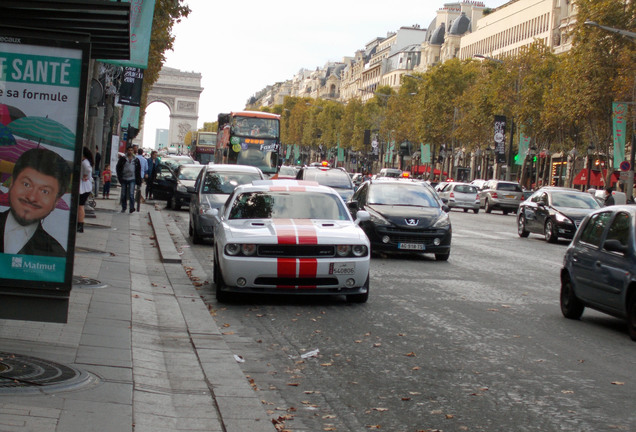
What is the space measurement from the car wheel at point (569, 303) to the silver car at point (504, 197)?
4221 cm

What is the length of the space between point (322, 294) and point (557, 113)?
46078mm

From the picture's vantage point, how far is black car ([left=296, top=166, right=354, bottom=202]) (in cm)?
3225

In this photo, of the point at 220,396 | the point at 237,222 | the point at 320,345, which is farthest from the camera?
the point at 237,222

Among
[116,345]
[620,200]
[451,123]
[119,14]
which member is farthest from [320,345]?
[451,123]

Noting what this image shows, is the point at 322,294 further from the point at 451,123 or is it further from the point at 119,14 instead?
the point at 451,123

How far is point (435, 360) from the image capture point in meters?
8.81

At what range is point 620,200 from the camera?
35250 mm

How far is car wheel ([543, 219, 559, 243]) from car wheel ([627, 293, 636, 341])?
18.1 meters

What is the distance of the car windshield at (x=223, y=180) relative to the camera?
74.1 ft

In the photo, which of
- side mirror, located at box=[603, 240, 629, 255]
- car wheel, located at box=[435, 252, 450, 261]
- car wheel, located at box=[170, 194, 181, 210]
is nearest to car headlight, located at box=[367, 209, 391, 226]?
car wheel, located at box=[435, 252, 450, 261]

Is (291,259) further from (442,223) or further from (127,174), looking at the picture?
(127,174)

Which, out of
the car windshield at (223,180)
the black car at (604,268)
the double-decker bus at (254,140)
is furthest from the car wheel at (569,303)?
the double-decker bus at (254,140)

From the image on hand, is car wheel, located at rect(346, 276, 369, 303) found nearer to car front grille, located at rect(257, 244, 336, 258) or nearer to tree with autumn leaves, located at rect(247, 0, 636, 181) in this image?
car front grille, located at rect(257, 244, 336, 258)

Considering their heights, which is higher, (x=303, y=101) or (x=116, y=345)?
(x=303, y=101)
